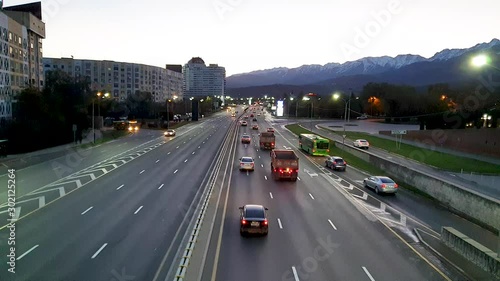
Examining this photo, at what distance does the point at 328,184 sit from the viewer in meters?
33.9

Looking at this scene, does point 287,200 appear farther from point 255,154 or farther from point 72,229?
point 255,154

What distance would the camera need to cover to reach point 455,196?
25672 mm

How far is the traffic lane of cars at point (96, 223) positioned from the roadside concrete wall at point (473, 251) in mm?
12566

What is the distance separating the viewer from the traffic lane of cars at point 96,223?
627 inches

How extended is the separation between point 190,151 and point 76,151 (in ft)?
46.9

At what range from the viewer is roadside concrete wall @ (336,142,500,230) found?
21.6 metres

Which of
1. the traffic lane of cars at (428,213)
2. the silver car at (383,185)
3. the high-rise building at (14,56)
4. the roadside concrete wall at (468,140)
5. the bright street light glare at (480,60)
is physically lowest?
the traffic lane of cars at (428,213)

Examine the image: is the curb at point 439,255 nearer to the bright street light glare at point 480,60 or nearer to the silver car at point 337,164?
the bright street light glare at point 480,60

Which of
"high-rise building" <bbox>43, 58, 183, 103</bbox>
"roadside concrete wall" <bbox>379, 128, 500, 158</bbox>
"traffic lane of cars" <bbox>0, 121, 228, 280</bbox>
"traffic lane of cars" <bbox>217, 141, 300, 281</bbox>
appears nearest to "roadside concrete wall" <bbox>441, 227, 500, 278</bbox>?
"traffic lane of cars" <bbox>217, 141, 300, 281</bbox>

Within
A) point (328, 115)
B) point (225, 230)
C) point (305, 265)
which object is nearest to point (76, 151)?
point (225, 230)

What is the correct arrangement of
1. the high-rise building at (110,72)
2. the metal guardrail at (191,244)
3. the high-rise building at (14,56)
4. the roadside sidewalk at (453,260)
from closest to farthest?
the metal guardrail at (191,244) → the roadside sidewalk at (453,260) → the high-rise building at (14,56) → the high-rise building at (110,72)

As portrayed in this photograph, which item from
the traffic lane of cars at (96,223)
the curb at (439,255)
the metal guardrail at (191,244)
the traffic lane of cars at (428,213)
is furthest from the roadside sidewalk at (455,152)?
the traffic lane of cars at (96,223)

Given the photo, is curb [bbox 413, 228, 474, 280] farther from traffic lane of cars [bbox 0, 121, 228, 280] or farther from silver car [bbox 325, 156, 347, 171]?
silver car [bbox 325, 156, 347, 171]

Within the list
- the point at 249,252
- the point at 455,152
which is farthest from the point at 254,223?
the point at 455,152
